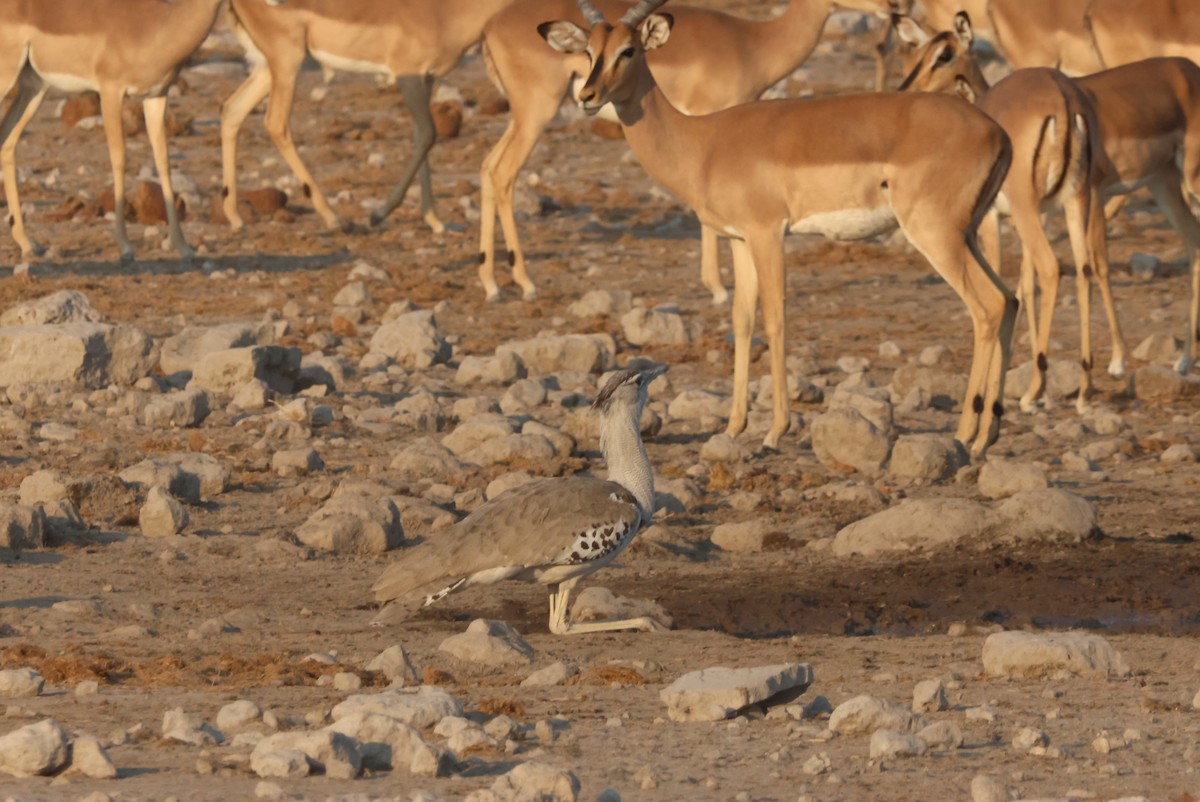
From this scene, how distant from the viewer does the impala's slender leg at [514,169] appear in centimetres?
1473

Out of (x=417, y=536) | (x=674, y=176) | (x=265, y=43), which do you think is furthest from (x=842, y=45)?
(x=417, y=536)

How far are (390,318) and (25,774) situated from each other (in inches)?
350

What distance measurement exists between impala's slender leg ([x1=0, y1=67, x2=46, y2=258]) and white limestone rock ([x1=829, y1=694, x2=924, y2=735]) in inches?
454

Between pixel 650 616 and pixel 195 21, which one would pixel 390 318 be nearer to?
pixel 195 21

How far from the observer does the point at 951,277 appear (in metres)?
10.5

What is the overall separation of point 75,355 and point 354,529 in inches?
130

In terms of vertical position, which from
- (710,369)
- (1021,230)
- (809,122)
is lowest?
(710,369)

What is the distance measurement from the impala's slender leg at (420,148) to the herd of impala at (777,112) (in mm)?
27

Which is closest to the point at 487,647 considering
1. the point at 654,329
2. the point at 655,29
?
the point at 655,29

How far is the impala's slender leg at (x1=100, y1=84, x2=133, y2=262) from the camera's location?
15531mm

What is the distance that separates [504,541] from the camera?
22.3 feet

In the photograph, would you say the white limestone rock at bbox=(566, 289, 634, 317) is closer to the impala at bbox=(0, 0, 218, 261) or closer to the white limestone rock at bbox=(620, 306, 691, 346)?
the white limestone rock at bbox=(620, 306, 691, 346)

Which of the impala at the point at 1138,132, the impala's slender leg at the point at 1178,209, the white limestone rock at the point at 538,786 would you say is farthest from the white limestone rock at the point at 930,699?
the impala's slender leg at the point at 1178,209

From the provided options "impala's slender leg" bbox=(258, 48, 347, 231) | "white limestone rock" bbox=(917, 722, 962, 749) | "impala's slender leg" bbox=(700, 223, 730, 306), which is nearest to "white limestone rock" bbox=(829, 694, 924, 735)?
"white limestone rock" bbox=(917, 722, 962, 749)
